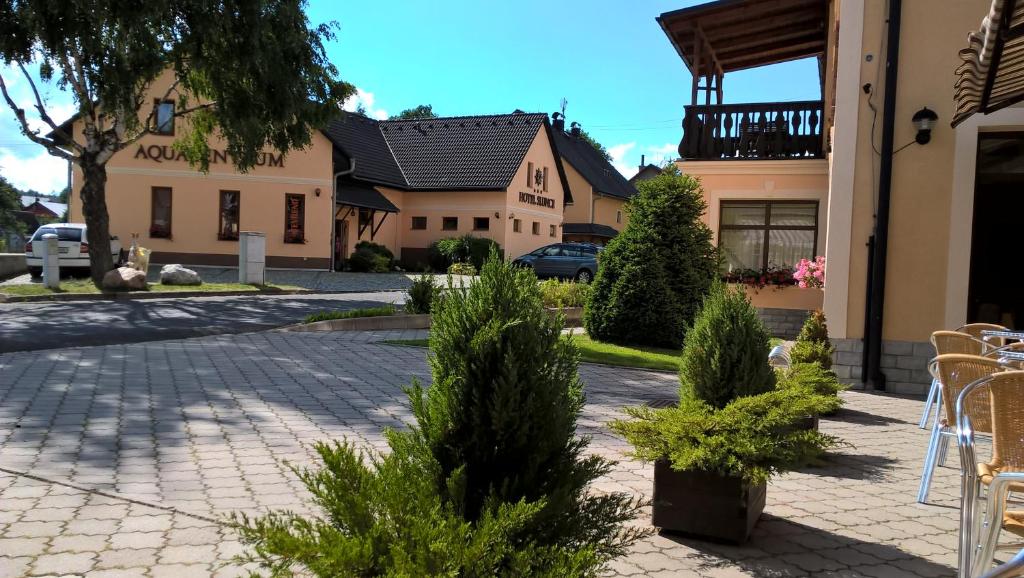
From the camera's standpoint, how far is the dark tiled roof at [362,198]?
30172 mm

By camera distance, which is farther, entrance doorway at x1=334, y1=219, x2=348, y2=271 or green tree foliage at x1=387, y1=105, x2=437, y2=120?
green tree foliage at x1=387, y1=105, x2=437, y2=120

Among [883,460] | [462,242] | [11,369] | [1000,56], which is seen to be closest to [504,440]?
[883,460]

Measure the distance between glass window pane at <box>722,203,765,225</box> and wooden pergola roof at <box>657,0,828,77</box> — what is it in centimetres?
266

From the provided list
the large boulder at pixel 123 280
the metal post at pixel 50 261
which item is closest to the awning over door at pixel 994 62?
the large boulder at pixel 123 280

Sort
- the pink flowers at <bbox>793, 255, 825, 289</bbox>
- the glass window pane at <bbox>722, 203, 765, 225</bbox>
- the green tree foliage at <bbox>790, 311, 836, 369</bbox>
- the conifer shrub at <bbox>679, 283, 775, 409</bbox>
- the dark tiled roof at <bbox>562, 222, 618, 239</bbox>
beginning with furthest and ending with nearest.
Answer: the dark tiled roof at <bbox>562, 222, 618, 239</bbox>
the glass window pane at <bbox>722, 203, 765, 225</bbox>
the pink flowers at <bbox>793, 255, 825, 289</bbox>
the green tree foliage at <bbox>790, 311, 836, 369</bbox>
the conifer shrub at <bbox>679, 283, 775, 409</bbox>

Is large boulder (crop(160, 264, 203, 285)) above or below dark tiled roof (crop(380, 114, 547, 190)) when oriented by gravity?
below

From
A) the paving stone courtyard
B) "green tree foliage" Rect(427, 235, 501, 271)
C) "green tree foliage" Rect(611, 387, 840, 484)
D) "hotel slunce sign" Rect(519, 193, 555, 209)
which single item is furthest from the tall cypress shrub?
"hotel slunce sign" Rect(519, 193, 555, 209)

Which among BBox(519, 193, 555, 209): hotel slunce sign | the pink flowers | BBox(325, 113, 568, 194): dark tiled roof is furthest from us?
BBox(519, 193, 555, 209): hotel slunce sign

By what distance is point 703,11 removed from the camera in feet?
43.6

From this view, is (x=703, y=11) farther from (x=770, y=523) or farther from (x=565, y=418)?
(x=565, y=418)

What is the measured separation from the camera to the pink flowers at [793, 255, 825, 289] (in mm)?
12820

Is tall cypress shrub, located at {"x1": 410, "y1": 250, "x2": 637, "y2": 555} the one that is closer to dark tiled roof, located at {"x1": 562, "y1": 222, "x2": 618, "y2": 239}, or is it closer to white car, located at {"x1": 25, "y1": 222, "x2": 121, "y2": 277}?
white car, located at {"x1": 25, "y1": 222, "x2": 121, "y2": 277}

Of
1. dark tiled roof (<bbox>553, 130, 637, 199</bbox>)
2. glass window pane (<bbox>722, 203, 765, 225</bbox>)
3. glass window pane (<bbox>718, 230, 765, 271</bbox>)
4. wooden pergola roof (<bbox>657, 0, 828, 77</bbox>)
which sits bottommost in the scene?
glass window pane (<bbox>718, 230, 765, 271</bbox>)

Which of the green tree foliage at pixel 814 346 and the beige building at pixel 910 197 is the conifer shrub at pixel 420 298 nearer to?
the beige building at pixel 910 197
